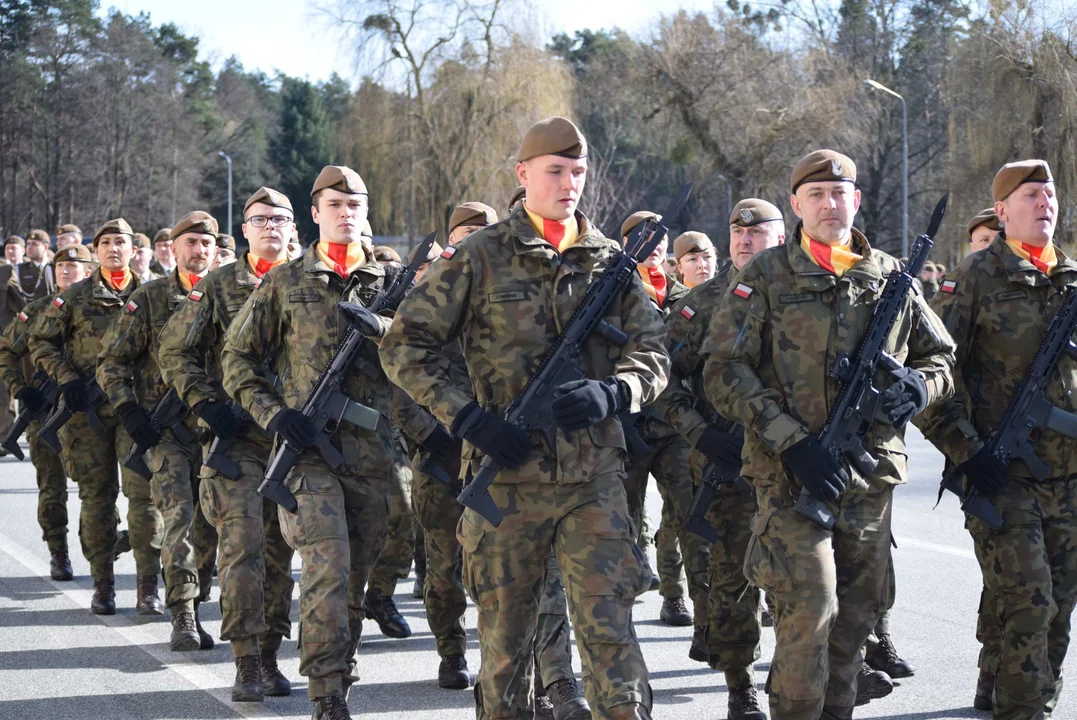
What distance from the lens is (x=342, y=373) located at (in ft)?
19.1

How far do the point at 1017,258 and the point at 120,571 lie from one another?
21.6 ft

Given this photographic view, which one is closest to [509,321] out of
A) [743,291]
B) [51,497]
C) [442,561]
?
[743,291]

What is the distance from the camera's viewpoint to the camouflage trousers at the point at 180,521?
7.40 meters

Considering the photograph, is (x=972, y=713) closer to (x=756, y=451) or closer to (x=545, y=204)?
(x=756, y=451)

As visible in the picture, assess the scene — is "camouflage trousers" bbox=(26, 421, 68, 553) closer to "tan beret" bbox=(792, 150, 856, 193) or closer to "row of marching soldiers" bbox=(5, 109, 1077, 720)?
"row of marching soldiers" bbox=(5, 109, 1077, 720)

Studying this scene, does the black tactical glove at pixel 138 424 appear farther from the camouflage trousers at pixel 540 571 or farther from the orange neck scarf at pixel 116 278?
the camouflage trousers at pixel 540 571

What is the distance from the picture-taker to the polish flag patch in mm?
5082

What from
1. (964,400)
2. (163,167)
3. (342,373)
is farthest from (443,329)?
(163,167)

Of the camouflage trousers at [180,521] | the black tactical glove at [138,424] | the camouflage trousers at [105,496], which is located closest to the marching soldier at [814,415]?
the camouflage trousers at [180,521]

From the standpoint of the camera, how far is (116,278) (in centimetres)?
896

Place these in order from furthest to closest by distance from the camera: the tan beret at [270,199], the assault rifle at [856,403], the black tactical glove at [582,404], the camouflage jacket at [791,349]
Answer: the tan beret at [270,199]
the camouflage jacket at [791,349]
the assault rifle at [856,403]
the black tactical glove at [582,404]

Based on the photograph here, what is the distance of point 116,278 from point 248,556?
3.20m

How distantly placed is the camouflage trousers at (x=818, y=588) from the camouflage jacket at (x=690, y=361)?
4.19ft

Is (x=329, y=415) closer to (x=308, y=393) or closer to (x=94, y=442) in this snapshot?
(x=308, y=393)
